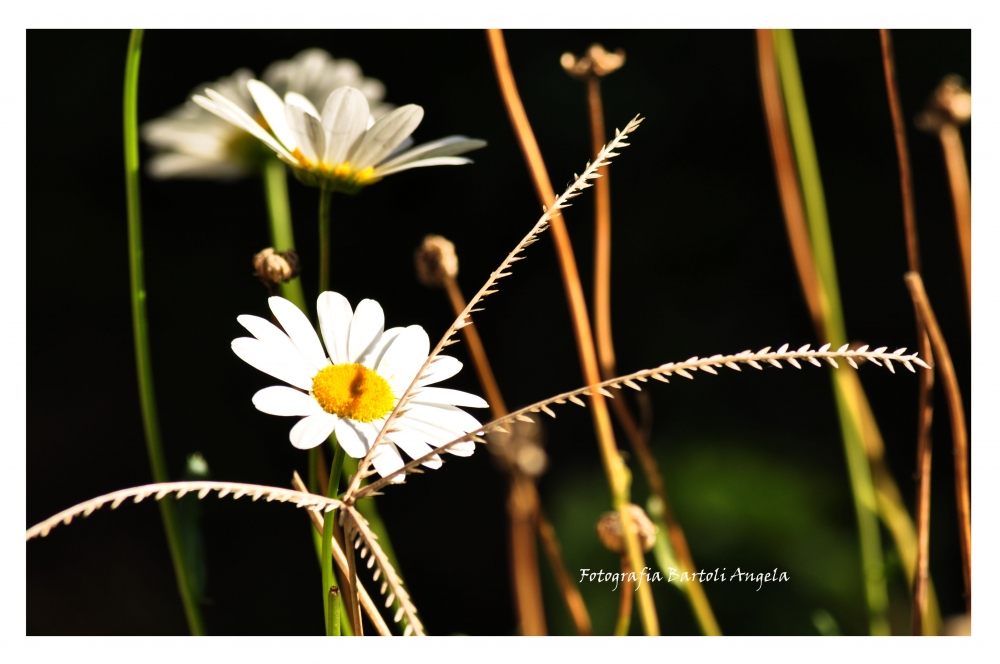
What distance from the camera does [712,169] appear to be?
0.42 meters

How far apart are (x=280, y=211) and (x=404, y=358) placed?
131 mm

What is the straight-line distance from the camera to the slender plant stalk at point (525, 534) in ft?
1.00

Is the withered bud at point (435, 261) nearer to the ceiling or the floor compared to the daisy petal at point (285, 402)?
nearer to the ceiling

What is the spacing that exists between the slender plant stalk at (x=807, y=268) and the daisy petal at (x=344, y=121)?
0.20 m

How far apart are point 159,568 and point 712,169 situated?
421 millimetres

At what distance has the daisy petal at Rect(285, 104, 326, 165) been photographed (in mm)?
Answer: 272

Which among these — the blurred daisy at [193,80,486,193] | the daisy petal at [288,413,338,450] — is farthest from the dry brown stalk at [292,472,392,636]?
the blurred daisy at [193,80,486,193]

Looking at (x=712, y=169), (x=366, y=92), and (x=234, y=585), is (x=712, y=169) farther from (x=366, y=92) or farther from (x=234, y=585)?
(x=234, y=585)

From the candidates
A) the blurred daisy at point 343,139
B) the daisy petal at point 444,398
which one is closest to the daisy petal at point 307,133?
the blurred daisy at point 343,139

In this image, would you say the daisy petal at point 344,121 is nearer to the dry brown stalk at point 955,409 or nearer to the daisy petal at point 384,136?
the daisy petal at point 384,136

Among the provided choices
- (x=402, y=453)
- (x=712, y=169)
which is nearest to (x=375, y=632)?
(x=402, y=453)

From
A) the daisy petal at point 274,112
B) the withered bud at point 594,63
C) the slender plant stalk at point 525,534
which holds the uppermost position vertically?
the withered bud at point 594,63

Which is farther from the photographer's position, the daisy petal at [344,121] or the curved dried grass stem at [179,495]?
the daisy petal at [344,121]

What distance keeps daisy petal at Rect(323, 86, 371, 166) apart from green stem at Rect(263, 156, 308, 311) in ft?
0.20
